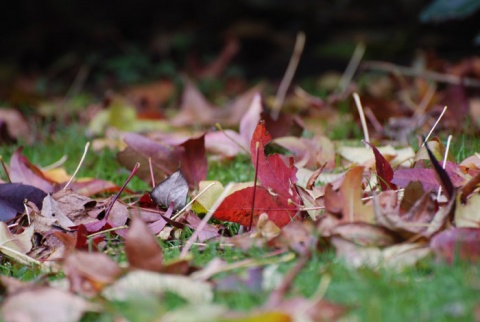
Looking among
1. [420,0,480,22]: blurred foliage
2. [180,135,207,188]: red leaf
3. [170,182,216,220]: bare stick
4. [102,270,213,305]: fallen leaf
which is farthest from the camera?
[420,0,480,22]: blurred foliage

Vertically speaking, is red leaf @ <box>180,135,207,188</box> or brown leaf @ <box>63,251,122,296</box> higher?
red leaf @ <box>180,135,207,188</box>

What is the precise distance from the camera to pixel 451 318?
836 mm

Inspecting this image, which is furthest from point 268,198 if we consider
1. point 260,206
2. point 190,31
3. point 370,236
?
point 190,31

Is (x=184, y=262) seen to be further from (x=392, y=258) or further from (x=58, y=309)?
(x=392, y=258)

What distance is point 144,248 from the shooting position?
1.04 m

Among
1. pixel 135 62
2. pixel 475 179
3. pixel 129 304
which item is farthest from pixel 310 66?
pixel 129 304

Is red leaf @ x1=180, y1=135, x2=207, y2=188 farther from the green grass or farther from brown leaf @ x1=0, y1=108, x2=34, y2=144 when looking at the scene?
brown leaf @ x1=0, y1=108, x2=34, y2=144

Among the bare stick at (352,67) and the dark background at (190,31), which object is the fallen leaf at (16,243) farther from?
the dark background at (190,31)

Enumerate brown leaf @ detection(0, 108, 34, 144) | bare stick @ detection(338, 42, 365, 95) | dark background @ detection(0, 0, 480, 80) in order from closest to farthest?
brown leaf @ detection(0, 108, 34, 144)
bare stick @ detection(338, 42, 365, 95)
dark background @ detection(0, 0, 480, 80)

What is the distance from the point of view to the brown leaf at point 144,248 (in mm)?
1033

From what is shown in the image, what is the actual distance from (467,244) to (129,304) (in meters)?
0.52

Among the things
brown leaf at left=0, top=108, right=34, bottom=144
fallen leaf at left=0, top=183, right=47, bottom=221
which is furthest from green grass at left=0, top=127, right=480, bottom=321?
brown leaf at left=0, top=108, right=34, bottom=144

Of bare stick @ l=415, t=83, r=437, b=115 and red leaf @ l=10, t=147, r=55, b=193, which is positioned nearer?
red leaf @ l=10, t=147, r=55, b=193

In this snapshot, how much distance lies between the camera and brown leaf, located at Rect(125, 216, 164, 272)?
3.39 ft
